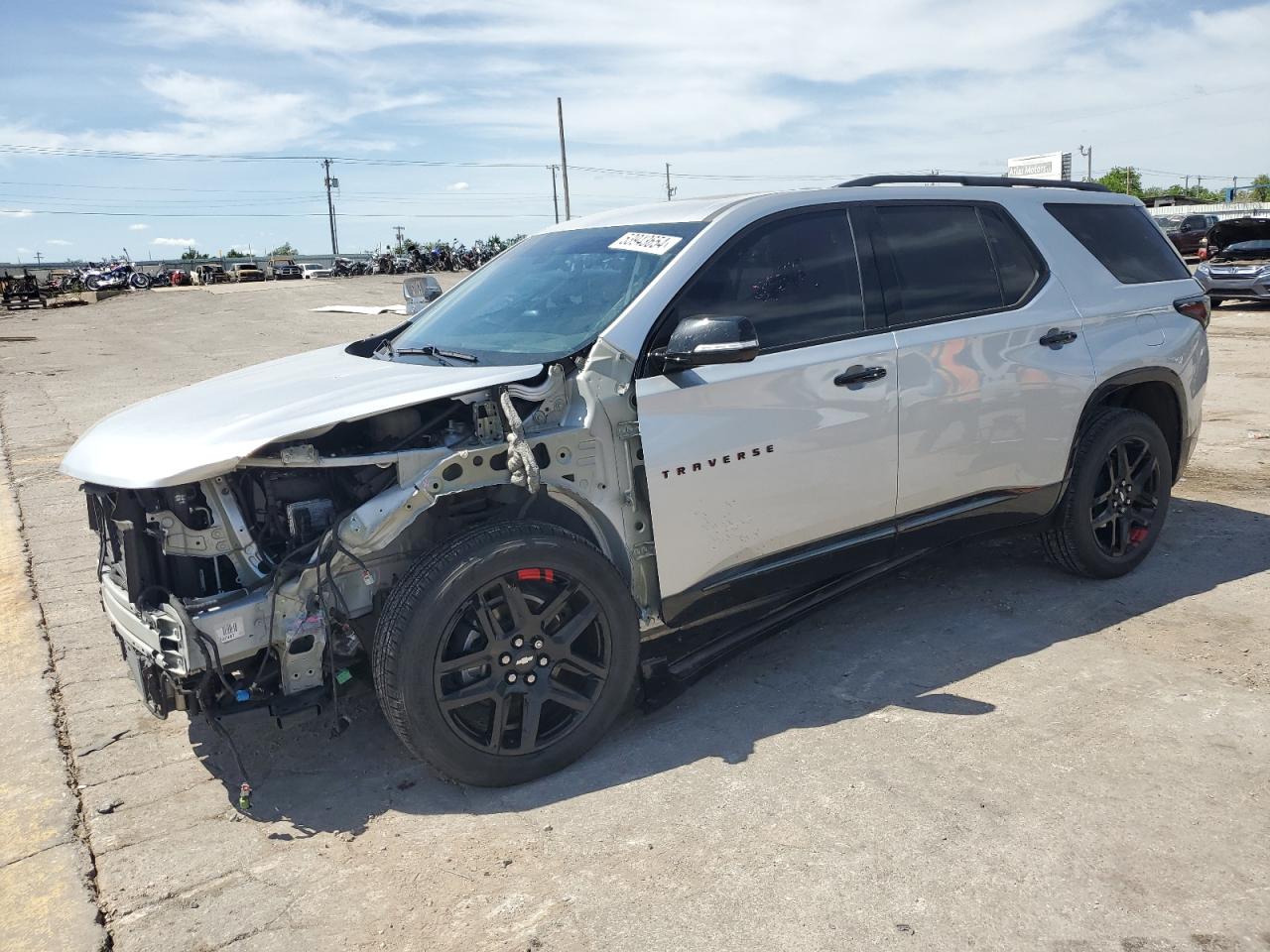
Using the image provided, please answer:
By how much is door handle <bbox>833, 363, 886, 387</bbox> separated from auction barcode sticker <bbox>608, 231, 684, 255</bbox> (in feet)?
2.66

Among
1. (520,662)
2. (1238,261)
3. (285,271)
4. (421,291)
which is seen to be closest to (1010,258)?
(520,662)

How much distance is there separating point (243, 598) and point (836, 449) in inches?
85.9

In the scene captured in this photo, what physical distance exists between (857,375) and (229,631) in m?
2.41

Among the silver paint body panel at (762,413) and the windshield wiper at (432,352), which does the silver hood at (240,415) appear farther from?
the windshield wiper at (432,352)

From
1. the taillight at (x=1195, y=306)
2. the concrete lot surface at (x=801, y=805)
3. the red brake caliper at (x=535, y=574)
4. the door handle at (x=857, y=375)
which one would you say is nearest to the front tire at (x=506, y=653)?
the red brake caliper at (x=535, y=574)

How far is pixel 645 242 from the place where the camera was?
395cm

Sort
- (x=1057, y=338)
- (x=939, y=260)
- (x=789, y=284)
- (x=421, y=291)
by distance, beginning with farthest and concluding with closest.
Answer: (x=421, y=291) → (x=1057, y=338) → (x=939, y=260) → (x=789, y=284)

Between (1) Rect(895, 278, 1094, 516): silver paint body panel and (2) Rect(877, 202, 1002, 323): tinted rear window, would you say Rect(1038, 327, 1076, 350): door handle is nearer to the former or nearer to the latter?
(1) Rect(895, 278, 1094, 516): silver paint body panel

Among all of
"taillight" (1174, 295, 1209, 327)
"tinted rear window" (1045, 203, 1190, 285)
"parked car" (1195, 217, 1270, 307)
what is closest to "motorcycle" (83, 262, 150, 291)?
"parked car" (1195, 217, 1270, 307)

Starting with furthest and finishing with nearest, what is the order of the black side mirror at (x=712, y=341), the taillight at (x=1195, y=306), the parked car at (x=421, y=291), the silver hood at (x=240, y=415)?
the parked car at (x=421, y=291), the taillight at (x=1195, y=306), the black side mirror at (x=712, y=341), the silver hood at (x=240, y=415)

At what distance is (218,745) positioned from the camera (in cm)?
383

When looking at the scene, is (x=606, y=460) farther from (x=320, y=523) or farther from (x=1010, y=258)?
(x=1010, y=258)

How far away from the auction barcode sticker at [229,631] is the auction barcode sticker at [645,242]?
6.49 feet

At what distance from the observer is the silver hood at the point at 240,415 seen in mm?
3016
